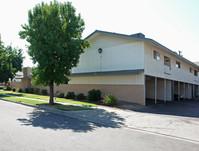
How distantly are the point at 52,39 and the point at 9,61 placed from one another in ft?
64.1

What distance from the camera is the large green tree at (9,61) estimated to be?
2492 centimetres

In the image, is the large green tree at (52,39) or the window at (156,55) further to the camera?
the window at (156,55)

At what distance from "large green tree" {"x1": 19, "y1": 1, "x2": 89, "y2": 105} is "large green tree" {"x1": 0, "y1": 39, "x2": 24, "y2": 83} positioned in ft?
47.7

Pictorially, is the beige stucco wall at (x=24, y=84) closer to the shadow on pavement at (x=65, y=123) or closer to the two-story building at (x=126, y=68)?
the two-story building at (x=126, y=68)

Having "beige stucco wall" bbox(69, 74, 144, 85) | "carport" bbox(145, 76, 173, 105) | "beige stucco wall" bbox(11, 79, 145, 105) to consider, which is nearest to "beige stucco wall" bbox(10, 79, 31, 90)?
"beige stucco wall" bbox(69, 74, 144, 85)

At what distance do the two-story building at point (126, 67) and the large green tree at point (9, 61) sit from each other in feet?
39.1

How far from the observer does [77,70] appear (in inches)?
802

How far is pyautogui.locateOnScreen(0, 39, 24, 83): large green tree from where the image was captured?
Answer: 24.9m

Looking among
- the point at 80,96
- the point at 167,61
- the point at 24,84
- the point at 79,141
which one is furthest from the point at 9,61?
the point at 79,141

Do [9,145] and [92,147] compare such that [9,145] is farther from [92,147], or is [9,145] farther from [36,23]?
[36,23]

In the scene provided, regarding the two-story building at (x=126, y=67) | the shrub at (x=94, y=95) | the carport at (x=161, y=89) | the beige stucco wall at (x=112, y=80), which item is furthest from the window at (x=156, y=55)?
the shrub at (x=94, y=95)

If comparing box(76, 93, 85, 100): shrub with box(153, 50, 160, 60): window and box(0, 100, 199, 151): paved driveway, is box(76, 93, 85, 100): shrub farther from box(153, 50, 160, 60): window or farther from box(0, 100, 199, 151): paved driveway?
box(0, 100, 199, 151): paved driveway

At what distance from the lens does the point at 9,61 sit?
2739cm

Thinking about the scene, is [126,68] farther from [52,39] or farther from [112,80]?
[52,39]
